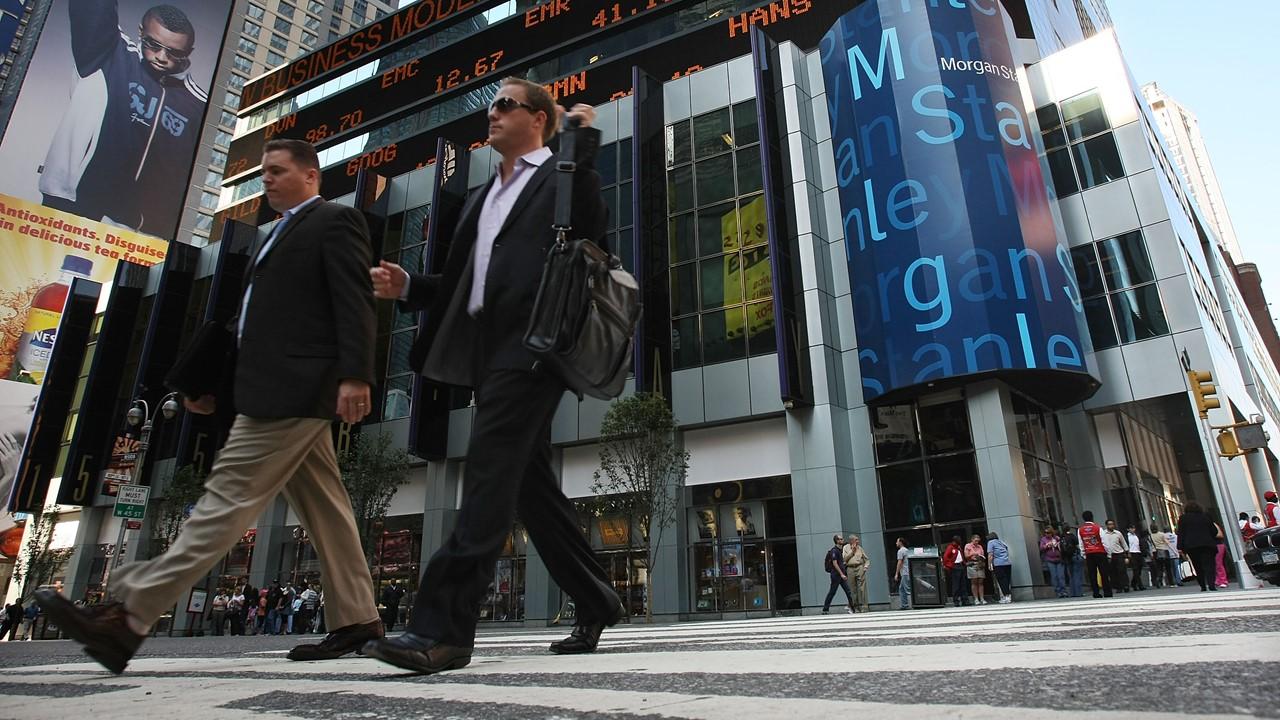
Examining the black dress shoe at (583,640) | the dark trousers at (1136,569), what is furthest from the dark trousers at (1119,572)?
the black dress shoe at (583,640)

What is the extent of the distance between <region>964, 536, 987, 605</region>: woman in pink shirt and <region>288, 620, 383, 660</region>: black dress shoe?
17.5 meters

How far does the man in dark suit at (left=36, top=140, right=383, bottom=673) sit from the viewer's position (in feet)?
8.85

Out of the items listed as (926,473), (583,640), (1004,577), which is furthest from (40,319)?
(583,640)

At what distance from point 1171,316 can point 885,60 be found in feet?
37.0

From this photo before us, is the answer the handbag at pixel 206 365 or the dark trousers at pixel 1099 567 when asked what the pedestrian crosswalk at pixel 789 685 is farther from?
the dark trousers at pixel 1099 567

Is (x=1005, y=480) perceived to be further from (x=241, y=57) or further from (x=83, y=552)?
(x=241, y=57)

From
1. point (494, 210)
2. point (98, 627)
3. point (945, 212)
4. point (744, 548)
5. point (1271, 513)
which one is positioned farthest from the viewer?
point (744, 548)

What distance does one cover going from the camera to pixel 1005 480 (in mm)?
19609

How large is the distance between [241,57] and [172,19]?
79.9 ft

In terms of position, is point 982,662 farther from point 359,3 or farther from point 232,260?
point 359,3

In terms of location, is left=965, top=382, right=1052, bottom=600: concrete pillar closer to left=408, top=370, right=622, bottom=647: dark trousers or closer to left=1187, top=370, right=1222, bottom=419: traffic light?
left=1187, top=370, right=1222, bottom=419: traffic light

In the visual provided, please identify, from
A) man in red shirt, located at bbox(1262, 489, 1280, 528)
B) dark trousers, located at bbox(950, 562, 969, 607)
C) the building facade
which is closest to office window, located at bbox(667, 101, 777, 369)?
the building facade

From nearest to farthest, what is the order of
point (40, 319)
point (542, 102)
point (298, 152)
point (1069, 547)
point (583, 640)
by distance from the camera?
point (542, 102) → point (583, 640) → point (298, 152) → point (1069, 547) → point (40, 319)

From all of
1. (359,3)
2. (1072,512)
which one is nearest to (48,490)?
(1072,512)
